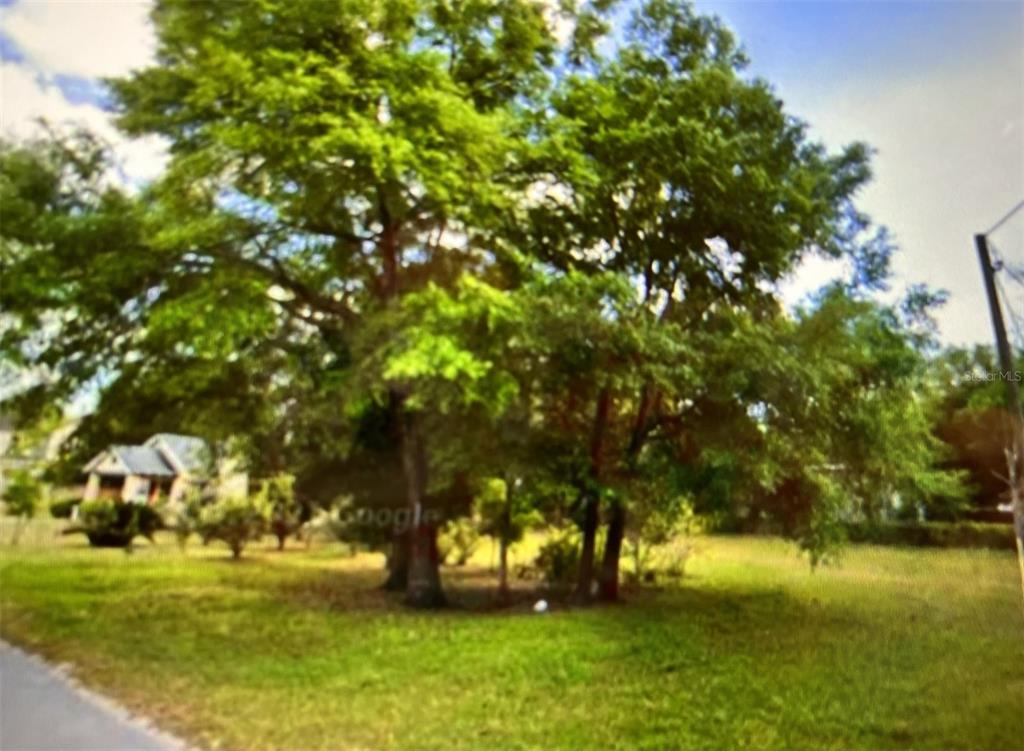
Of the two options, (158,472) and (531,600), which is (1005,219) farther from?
(158,472)

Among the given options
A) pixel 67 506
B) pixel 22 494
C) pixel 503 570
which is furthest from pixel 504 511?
pixel 22 494

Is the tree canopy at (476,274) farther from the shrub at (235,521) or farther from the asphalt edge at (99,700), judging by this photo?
the asphalt edge at (99,700)

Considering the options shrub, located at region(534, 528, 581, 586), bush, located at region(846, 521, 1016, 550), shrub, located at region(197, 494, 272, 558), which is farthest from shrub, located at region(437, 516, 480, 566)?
bush, located at region(846, 521, 1016, 550)


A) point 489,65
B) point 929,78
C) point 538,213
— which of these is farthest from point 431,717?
point 929,78

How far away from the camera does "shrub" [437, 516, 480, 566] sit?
1835 mm

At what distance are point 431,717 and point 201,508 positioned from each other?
3.22 ft

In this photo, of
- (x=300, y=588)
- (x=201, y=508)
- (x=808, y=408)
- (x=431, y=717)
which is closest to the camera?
(x=808, y=408)

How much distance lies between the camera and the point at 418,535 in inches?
75.2

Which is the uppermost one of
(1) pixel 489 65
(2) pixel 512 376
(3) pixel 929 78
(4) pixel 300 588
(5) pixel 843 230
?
(1) pixel 489 65

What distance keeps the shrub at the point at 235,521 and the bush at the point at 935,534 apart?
58.0 inches

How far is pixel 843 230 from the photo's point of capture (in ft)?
4.96

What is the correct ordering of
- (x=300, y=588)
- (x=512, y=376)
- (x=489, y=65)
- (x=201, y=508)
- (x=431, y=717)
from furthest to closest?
1. (x=201, y=508)
2. (x=300, y=588)
3. (x=489, y=65)
4. (x=512, y=376)
5. (x=431, y=717)

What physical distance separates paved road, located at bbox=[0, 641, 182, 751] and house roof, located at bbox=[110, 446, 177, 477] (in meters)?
0.58

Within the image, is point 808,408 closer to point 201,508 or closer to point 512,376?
point 512,376
